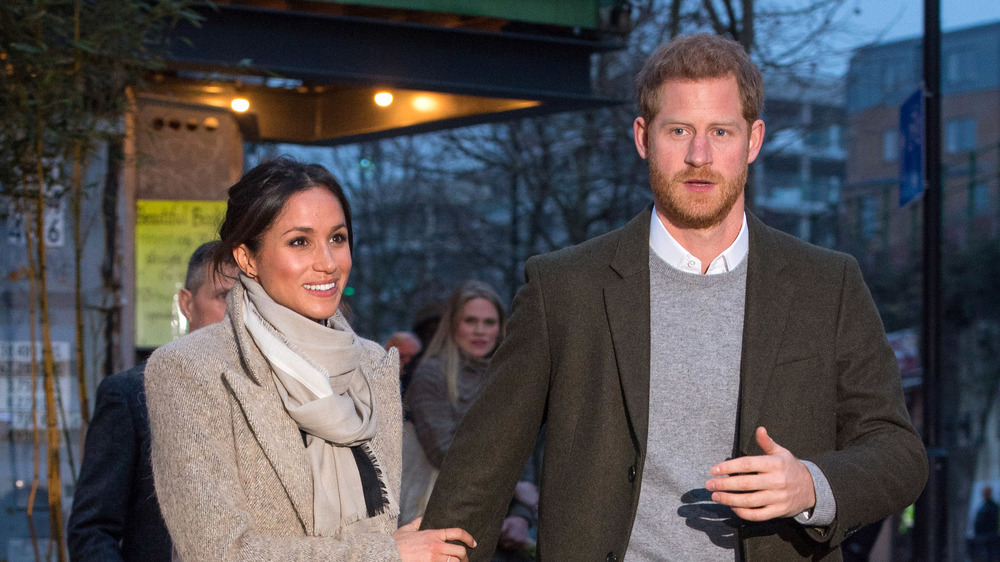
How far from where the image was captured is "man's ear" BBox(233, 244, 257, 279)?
10.3 ft

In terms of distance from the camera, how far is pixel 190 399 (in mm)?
2844

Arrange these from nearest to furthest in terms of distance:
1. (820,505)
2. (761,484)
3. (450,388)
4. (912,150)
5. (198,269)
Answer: (761,484) → (820,505) → (198,269) → (450,388) → (912,150)

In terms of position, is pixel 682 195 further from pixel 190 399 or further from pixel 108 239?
pixel 108 239

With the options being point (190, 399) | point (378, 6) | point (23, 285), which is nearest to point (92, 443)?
point (190, 399)

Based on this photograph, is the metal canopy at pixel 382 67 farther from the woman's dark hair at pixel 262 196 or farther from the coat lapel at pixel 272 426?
the coat lapel at pixel 272 426

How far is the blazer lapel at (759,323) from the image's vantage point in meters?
2.74

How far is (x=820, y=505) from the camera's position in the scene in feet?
8.31

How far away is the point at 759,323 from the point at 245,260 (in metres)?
1.40

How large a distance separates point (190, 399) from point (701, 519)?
130 centimetres

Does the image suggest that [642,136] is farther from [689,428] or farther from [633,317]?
[689,428]

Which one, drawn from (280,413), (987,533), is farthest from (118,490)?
(987,533)

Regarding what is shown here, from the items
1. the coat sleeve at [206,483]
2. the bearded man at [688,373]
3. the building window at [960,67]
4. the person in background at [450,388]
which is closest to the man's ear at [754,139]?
the bearded man at [688,373]

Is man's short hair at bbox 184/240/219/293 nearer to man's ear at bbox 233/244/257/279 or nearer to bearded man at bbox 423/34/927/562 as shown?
man's ear at bbox 233/244/257/279

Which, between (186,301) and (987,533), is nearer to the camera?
(186,301)
